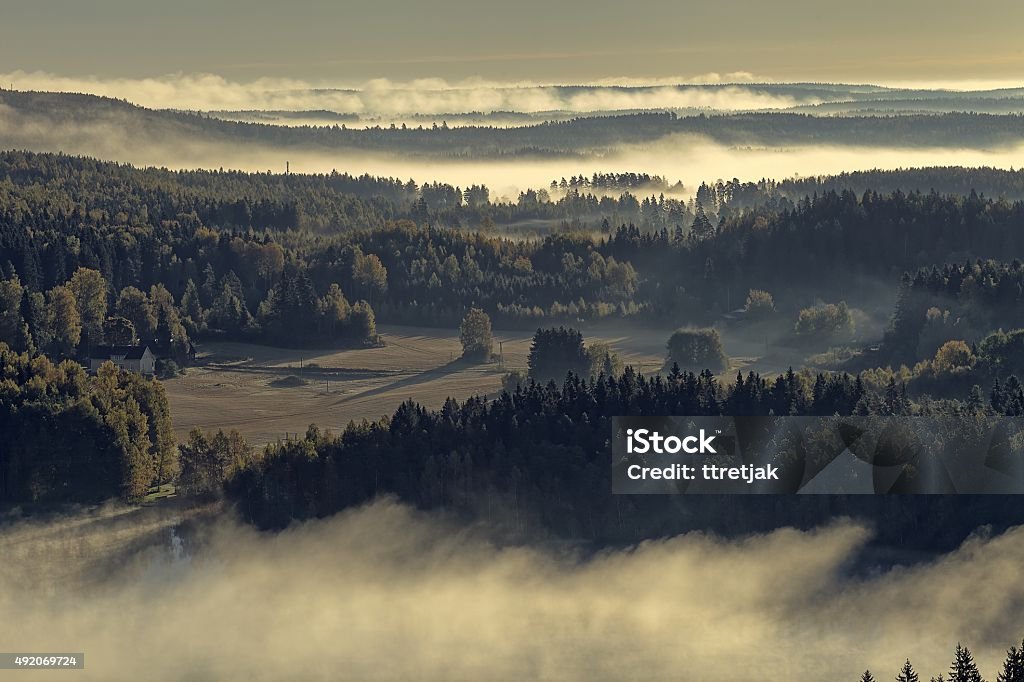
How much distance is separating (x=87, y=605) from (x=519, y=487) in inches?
1345

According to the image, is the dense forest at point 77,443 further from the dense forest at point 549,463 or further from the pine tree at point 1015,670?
the pine tree at point 1015,670

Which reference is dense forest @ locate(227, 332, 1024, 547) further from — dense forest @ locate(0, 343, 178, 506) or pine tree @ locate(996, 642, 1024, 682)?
pine tree @ locate(996, 642, 1024, 682)

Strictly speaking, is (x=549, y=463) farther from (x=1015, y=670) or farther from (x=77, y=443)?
(x=1015, y=670)

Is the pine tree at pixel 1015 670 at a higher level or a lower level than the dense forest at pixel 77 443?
higher

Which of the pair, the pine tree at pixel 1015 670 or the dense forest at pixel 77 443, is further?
the dense forest at pixel 77 443

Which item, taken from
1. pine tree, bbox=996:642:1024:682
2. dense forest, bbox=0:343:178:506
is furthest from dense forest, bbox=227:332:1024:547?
pine tree, bbox=996:642:1024:682

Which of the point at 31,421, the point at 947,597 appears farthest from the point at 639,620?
the point at 31,421

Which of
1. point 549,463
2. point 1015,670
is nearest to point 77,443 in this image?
point 549,463

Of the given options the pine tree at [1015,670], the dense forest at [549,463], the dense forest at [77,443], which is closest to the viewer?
the pine tree at [1015,670]

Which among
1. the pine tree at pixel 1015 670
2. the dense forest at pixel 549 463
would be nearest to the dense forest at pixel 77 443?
the dense forest at pixel 549 463

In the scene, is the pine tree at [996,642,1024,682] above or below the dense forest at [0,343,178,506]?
above

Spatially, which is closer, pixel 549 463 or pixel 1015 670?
pixel 1015 670

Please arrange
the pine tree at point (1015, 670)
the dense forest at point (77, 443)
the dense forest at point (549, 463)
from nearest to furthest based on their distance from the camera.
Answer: the pine tree at point (1015, 670) → the dense forest at point (549, 463) → the dense forest at point (77, 443)

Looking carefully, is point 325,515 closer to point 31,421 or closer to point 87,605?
point 87,605
